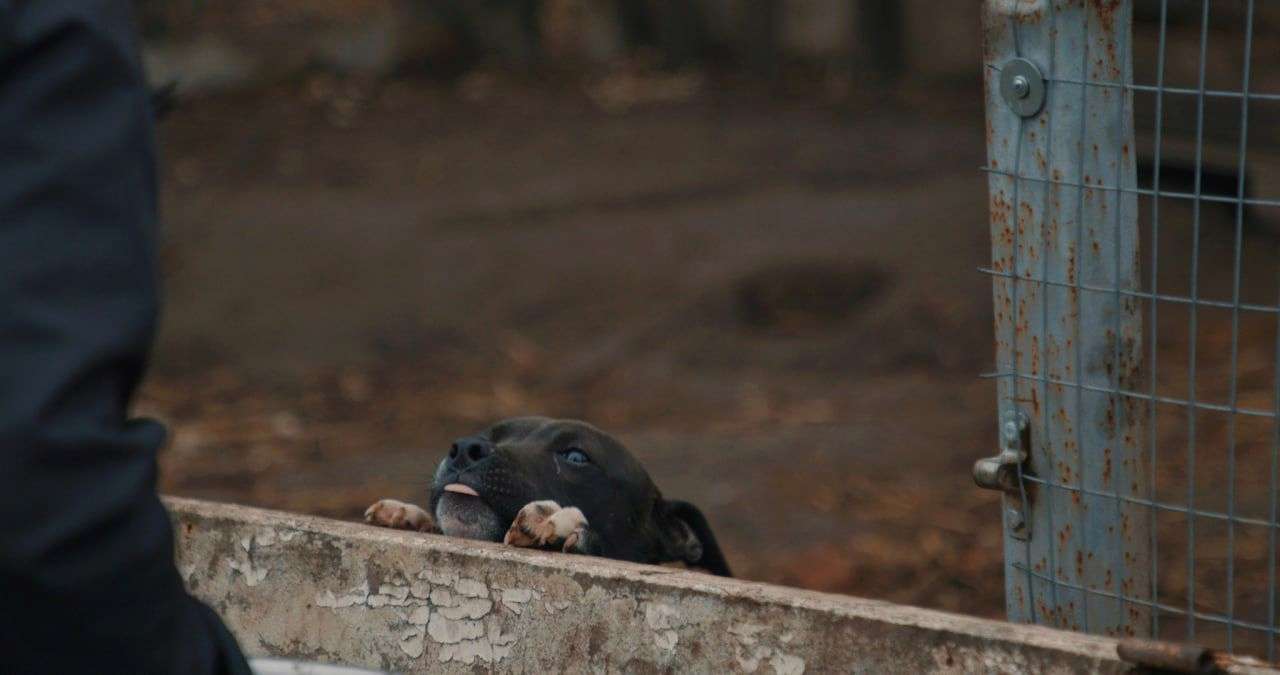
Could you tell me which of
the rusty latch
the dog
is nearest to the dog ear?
the dog

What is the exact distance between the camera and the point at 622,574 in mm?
2973

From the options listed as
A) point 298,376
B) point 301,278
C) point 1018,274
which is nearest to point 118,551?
point 1018,274

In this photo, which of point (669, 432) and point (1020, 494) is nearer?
point (1020, 494)

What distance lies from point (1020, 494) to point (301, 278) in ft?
23.3

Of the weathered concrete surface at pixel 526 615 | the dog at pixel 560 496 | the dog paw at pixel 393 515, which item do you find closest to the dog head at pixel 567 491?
the dog at pixel 560 496

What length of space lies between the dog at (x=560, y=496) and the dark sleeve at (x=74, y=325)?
2.02 m

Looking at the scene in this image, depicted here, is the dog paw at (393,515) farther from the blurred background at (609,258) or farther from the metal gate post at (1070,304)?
the blurred background at (609,258)

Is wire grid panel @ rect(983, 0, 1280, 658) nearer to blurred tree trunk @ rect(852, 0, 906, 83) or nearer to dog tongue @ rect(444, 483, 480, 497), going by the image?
dog tongue @ rect(444, 483, 480, 497)

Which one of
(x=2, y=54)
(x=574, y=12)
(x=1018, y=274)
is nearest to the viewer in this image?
(x=2, y=54)

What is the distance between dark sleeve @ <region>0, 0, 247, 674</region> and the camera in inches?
59.4

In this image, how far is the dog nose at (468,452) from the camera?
4035mm

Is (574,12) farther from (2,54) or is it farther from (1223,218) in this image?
(2,54)

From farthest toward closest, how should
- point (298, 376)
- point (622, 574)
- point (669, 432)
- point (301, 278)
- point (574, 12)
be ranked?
point (574, 12), point (301, 278), point (298, 376), point (669, 432), point (622, 574)

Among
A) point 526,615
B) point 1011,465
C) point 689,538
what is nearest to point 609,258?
point 689,538
